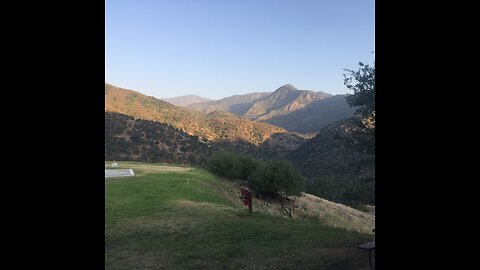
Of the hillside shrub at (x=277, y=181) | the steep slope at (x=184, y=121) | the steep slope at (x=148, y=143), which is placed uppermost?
the steep slope at (x=184, y=121)

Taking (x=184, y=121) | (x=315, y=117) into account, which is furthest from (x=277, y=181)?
(x=315, y=117)

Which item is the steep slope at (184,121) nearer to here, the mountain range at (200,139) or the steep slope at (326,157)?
the mountain range at (200,139)

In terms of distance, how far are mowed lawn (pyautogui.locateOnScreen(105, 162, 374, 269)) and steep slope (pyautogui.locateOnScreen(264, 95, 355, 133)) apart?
4115 inches

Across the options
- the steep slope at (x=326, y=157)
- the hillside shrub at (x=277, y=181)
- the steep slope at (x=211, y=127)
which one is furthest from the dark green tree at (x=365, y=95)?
the steep slope at (x=211, y=127)

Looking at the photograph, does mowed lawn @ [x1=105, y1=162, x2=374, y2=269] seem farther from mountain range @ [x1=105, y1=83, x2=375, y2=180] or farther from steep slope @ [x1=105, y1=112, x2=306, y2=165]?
steep slope @ [x1=105, y1=112, x2=306, y2=165]

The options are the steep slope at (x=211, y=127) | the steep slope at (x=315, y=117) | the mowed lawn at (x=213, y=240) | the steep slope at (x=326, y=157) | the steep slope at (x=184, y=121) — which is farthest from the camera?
the steep slope at (x=315, y=117)

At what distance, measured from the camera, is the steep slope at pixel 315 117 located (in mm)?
124562

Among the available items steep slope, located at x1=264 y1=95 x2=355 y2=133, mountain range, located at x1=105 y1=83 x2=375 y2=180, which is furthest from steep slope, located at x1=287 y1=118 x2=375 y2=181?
steep slope, located at x1=264 y1=95 x2=355 y2=133

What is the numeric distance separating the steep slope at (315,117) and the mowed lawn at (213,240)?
4115 inches

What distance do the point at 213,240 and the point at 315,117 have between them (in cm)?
13271
